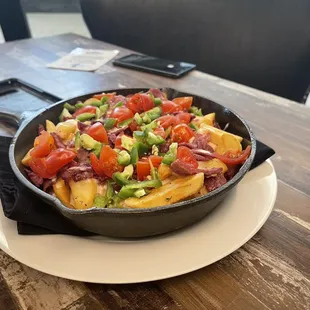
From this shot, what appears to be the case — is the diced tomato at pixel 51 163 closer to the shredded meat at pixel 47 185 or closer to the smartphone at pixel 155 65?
the shredded meat at pixel 47 185

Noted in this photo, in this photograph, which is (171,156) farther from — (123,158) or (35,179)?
(35,179)

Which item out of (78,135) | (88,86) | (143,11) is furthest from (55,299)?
(143,11)

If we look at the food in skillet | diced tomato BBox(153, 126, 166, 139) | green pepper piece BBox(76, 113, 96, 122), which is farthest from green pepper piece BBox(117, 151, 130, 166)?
green pepper piece BBox(76, 113, 96, 122)

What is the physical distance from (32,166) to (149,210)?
0.89 ft

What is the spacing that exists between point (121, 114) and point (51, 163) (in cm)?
22

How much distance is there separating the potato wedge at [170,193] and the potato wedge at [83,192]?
0.07m

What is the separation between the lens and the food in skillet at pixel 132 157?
25.7 inches

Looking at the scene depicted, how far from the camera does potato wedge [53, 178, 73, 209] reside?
683 mm

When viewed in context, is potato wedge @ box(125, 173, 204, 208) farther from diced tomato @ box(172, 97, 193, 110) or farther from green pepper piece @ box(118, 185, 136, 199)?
diced tomato @ box(172, 97, 193, 110)

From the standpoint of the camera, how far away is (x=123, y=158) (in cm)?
70

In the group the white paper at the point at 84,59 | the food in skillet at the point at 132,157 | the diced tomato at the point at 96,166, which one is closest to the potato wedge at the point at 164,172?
the food in skillet at the point at 132,157

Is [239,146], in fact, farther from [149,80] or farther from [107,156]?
[149,80]

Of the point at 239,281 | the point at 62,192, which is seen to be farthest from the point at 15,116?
the point at 239,281

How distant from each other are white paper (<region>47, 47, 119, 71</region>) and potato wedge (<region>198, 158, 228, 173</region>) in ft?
3.43
